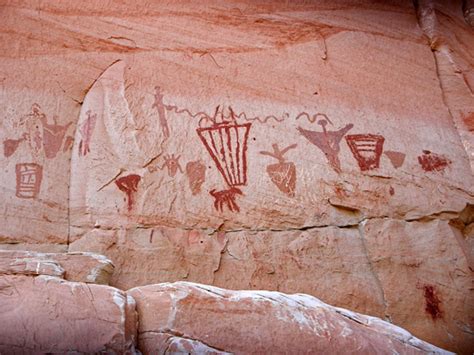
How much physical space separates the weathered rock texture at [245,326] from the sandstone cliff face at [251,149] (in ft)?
1.74

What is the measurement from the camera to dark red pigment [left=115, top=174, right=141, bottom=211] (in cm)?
333

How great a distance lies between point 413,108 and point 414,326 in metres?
1.32

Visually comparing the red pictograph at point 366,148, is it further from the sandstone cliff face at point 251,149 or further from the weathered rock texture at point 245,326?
the weathered rock texture at point 245,326

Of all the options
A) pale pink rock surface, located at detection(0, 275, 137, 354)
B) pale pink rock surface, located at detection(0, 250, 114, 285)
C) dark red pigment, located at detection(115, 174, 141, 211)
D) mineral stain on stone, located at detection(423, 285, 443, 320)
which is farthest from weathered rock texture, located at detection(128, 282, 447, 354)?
Answer: dark red pigment, located at detection(115, 174, 141, 211)

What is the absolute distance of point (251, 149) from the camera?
3539 mm

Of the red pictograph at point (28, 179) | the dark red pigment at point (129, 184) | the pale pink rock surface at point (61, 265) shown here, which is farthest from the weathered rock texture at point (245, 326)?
the red pictograph at point (28, 179)

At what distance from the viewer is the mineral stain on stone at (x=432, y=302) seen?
10.5 feet

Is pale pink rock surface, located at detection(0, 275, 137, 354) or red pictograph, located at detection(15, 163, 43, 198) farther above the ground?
red pictograph, located at detection(15, 163, 43, 198)

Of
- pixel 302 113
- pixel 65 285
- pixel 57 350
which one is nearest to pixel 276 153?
pixel 302 113

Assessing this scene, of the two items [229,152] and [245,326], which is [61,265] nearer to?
[245,326]

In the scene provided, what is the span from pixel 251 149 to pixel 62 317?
1571 millimetres

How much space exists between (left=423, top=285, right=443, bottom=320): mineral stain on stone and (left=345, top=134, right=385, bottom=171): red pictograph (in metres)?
0.72

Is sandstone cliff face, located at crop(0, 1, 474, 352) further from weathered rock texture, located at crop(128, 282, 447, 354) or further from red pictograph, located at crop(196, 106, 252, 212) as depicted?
weathered rock texture, located at crop(128, 282, 447, 354)

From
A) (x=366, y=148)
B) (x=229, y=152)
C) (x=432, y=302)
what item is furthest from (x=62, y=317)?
(x=366, y=148)
